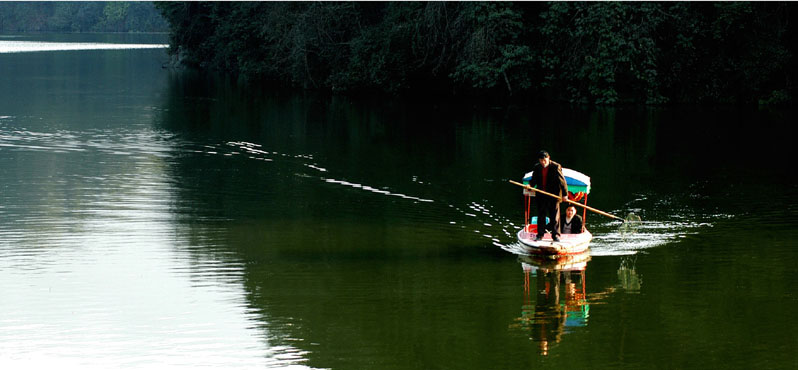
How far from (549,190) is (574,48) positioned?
28.8 meters

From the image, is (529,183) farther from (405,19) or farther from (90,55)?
(90,55)

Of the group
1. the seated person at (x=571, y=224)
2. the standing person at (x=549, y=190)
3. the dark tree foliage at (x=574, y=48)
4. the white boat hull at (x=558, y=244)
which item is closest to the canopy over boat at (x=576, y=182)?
the seated person at (x=571, y=224)

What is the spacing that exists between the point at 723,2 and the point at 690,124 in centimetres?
744

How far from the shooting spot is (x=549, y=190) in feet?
53.6

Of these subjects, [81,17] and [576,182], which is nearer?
[576,182]

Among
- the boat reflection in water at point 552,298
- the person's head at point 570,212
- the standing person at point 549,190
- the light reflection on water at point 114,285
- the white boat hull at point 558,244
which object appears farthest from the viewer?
the person's head at point 570,212

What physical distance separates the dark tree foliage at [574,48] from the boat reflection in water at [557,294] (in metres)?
27.6

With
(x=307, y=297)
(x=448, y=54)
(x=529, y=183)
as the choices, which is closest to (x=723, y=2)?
(x=448, y=54)

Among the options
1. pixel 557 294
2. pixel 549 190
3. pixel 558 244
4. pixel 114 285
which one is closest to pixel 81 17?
pixel 114 285

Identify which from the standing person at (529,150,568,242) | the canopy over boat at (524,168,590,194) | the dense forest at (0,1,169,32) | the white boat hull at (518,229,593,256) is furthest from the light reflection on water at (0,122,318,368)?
the dense forest at (0,1,169,32)

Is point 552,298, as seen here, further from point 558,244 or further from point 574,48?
point 574,48

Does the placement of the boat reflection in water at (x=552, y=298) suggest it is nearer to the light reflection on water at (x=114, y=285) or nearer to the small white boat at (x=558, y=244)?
the small white boat at (x=558, y=244)

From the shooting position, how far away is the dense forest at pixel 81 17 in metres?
167

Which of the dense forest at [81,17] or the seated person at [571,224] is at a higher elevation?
the dense forest at [81,17]
